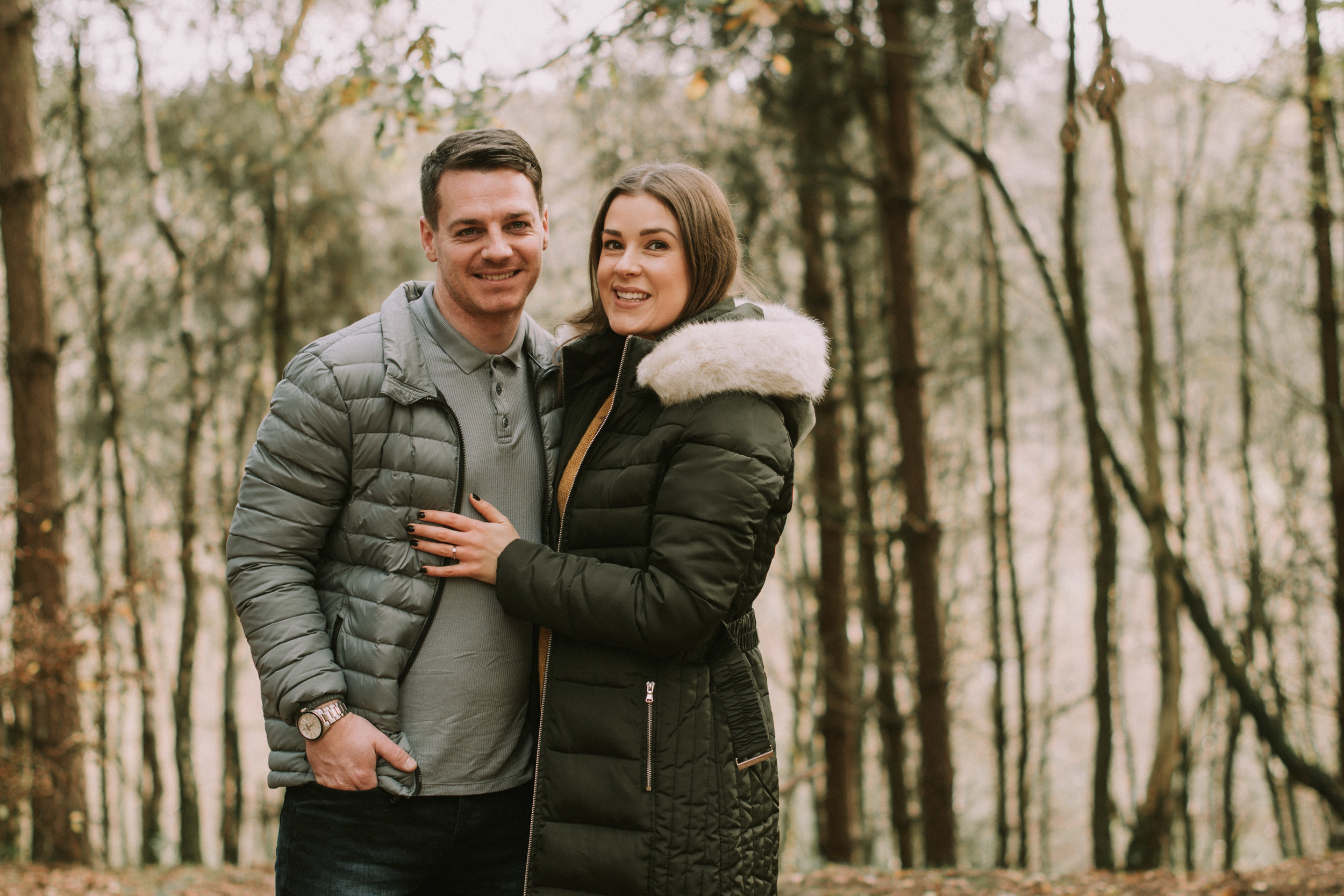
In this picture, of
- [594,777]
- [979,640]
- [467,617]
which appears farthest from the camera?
[979,640]

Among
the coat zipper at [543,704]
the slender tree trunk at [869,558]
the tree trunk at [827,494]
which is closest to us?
the coat zipper at [543,704]

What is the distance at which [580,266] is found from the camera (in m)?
9.73

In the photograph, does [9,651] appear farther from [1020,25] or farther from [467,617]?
[1020,25]

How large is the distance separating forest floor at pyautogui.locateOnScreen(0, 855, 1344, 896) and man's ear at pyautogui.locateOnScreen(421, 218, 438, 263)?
345 cm

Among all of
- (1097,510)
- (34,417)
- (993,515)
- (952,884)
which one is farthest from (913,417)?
(993,515)

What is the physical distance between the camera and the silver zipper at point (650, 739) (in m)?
1.92

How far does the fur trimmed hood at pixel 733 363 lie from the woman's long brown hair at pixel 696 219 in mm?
190

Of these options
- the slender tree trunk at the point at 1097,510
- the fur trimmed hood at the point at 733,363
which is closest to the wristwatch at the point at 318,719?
the fur trimmed hood at the point at 733,363

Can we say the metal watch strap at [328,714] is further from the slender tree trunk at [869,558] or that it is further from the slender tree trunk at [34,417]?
the slender tree trunk at [869,558]

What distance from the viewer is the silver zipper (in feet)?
6.29

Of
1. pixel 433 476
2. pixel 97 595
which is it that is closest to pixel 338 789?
pixel 433 476

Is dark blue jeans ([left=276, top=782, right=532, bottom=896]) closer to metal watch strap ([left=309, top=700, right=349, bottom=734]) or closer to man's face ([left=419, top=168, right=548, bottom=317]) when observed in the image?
metal watch strap ([left=309, top=700, right=349, bottom=734])

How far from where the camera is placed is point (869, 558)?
862cm

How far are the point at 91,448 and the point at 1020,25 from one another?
1049cm
